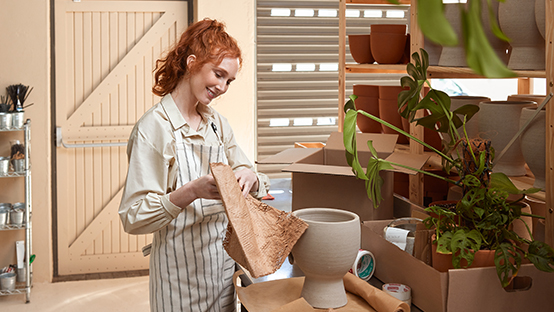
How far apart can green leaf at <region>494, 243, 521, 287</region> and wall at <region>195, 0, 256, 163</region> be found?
328 cm

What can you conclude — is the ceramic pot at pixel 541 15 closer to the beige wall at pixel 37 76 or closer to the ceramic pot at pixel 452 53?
the ceramic pot at pixel 452 53

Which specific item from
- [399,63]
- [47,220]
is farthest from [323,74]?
[47,220]

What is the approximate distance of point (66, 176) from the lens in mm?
4164

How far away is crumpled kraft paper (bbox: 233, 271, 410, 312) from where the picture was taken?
3.94ft

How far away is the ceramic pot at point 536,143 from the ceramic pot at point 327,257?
51cm

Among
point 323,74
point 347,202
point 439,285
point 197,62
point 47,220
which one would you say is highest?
point 323,74

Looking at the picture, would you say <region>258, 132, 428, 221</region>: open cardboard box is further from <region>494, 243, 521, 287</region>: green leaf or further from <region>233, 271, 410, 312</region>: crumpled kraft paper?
<region>494, 243, 521, 287</region>: green leaf

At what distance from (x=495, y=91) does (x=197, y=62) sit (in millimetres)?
3966

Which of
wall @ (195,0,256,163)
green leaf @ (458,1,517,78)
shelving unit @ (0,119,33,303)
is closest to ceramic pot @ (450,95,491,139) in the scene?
green leaf @ (458,1,517,78)

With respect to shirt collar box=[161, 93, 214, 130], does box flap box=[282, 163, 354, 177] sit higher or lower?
lower

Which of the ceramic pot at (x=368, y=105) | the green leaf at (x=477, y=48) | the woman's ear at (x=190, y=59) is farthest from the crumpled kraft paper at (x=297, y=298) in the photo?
the ceramic pot at (x=368, y=105)

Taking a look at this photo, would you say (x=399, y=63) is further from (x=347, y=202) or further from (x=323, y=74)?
(x=323, y=74)

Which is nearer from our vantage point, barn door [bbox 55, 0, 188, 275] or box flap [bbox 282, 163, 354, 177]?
box flap [bbox 282, 163, 354, 177]

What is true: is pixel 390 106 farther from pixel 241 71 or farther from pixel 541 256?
pixel 241 71
